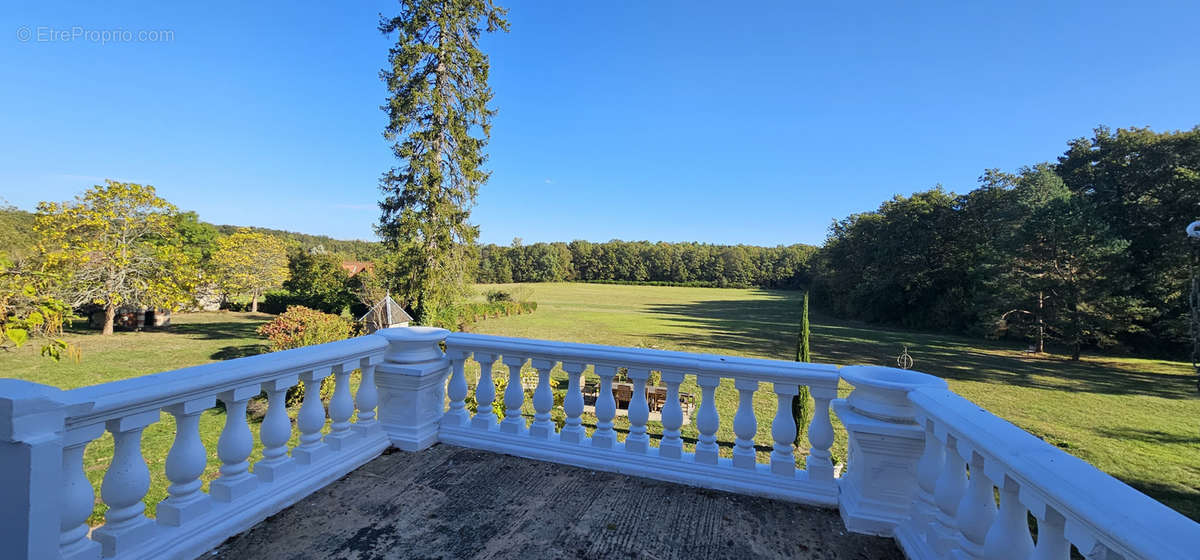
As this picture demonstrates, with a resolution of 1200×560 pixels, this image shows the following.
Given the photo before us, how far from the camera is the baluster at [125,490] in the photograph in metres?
1.43

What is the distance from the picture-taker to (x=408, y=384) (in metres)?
2.68

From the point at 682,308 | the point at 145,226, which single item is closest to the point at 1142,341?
the point at 682,308

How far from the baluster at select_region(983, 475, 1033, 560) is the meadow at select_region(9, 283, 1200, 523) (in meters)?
5.34

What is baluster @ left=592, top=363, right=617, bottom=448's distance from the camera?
2.48 m

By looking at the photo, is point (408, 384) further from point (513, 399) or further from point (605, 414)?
point (605, 414)

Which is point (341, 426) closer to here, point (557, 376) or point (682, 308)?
point (557, 376)

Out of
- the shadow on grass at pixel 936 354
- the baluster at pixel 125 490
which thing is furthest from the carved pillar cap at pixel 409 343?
the shadow on grass at pixel 936 354

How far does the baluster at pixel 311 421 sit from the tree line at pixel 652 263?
61619mm

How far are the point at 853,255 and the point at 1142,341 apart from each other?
16183mm

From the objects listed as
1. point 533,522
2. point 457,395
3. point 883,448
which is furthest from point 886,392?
point 457,395

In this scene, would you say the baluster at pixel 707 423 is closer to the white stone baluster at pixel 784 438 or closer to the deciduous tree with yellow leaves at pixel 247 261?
the white stone baluster at pixel 784 438

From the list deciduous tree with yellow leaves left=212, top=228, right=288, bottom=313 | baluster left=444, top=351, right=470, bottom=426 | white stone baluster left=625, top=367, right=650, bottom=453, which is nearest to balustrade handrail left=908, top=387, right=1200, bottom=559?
white stone baluster left=625, top=367, right=650, bottom=453

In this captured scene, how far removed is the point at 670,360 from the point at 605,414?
48 centimetres

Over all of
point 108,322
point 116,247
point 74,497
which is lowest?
point 108,322
